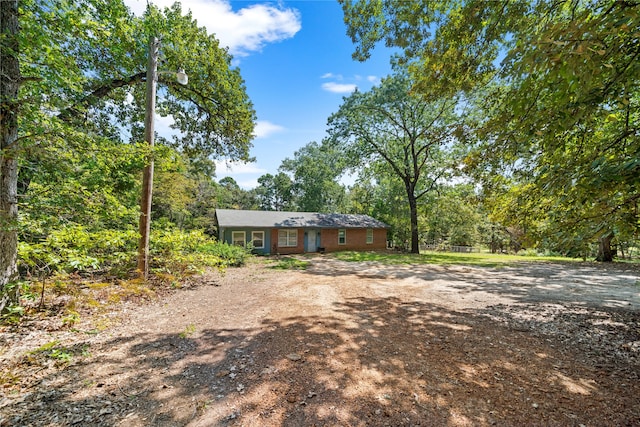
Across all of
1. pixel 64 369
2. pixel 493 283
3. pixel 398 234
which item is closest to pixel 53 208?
pixel 64 369

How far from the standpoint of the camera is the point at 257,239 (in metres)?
19.0

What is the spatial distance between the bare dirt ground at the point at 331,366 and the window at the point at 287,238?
13862 mm

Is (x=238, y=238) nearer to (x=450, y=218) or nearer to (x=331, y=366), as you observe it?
(x=331, y=366)

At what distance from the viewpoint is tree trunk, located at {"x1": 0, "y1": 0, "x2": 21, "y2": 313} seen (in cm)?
375

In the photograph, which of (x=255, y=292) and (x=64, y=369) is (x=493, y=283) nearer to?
(x=255, y=292)

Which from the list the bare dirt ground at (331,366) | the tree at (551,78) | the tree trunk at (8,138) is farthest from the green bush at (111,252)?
the tree at (551,78)

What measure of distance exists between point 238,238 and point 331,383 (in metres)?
16.7

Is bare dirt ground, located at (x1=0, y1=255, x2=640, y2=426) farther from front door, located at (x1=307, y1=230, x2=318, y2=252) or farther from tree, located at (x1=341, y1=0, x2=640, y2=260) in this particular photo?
front door, located at (x1=307, y1=230, x2=318, y2=252)

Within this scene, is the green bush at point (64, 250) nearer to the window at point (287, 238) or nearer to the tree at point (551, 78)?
the tree at point (551, 78)

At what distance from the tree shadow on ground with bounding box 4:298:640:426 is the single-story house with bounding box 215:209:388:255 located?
1356cm

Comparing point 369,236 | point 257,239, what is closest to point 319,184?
point 369,236

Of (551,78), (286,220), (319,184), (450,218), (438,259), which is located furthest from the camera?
(319,184)

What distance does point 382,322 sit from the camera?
4.86m

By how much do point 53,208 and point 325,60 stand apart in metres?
9.87
